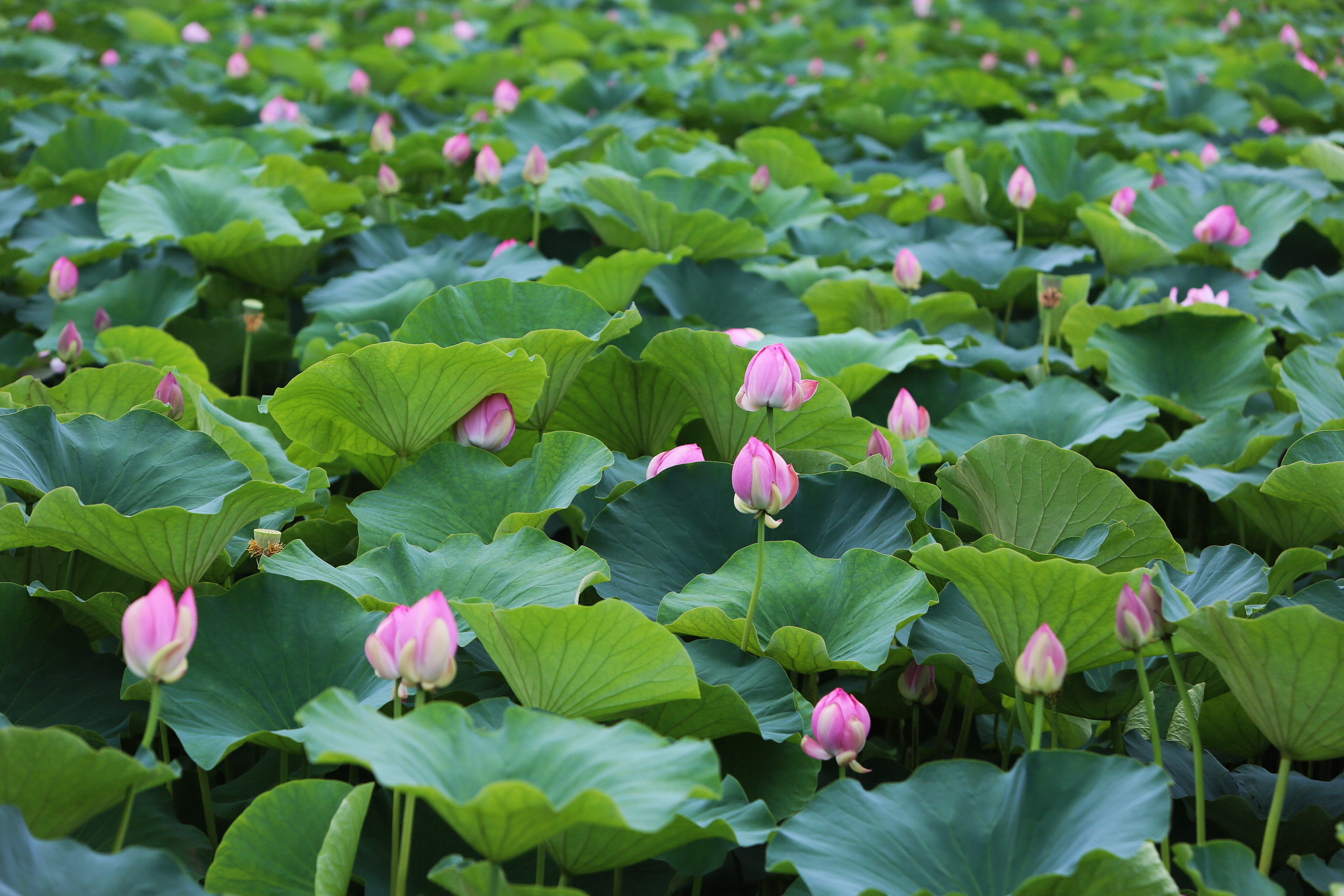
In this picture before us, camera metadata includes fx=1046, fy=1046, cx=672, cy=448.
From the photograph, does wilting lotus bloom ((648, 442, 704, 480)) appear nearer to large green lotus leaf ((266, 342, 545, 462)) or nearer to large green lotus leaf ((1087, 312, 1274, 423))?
large green lotus leaf ((266, 342, 545, 462))

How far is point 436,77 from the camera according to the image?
3766 millimetres

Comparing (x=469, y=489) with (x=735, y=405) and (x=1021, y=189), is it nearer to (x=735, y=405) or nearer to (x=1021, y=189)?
(x=735, y=405)

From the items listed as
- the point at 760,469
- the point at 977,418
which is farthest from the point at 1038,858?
the point at 977,418

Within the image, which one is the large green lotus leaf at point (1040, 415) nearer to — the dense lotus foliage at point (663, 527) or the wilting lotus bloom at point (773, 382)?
the dense lotus foliage at point (663, 527)

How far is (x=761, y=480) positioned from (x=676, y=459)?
10.6 inches

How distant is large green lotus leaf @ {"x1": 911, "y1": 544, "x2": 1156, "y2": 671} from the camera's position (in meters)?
0.98

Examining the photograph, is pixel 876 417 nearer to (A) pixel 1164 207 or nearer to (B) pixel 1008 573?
(B) pixel 1008 573

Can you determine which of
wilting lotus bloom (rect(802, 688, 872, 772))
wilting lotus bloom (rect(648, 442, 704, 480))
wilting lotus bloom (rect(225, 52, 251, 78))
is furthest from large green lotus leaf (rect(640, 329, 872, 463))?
wilting lotus bloom (rect(225, 52, 251, 78))

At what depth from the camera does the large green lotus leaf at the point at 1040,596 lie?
3.23ft

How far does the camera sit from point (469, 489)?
1337 millimetres

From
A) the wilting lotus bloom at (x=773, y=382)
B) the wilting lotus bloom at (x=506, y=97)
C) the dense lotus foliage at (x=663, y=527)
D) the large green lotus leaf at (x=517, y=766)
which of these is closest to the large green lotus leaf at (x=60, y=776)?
the dense lotus foliage at (x=663, y=527)

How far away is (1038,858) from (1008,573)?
0.26 meters

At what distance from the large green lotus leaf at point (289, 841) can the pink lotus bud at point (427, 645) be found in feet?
0.32

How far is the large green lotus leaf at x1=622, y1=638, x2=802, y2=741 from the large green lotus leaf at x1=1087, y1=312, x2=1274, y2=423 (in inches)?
41.4
